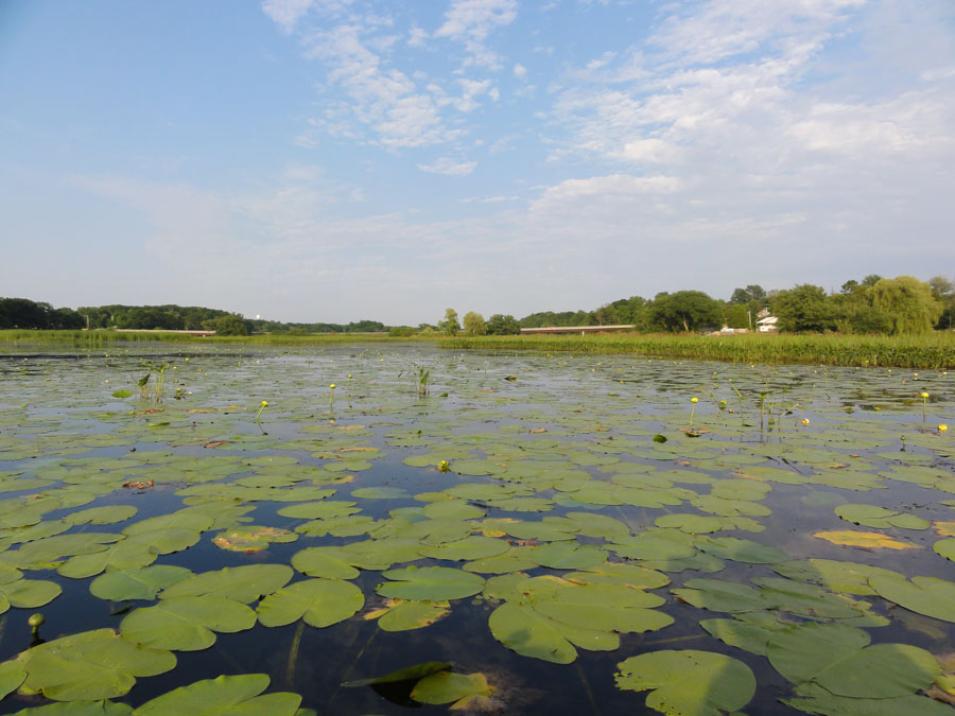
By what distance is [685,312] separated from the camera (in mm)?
42875

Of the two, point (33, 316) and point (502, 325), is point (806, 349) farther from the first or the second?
point (33, 316)

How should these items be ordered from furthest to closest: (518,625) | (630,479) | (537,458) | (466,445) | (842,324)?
(842,324)
(466,445)
(537,458)
(630,479)
(518,625)

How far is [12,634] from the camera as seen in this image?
68.9 inches

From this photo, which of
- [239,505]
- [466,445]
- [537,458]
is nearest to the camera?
[239,505]

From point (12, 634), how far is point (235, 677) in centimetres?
92

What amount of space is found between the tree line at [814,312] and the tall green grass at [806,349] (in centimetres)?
558

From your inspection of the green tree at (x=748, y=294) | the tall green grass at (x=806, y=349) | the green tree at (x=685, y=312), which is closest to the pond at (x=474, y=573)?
the tall green grass at (x=806, y=349)

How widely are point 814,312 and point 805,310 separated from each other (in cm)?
67

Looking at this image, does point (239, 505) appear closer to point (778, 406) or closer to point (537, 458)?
point (537, 458)

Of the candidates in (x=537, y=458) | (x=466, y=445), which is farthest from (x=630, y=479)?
(x=466, y=445)

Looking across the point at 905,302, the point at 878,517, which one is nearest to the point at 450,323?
the point at 905,302

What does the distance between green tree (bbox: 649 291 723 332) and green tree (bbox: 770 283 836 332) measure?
33.2 ft

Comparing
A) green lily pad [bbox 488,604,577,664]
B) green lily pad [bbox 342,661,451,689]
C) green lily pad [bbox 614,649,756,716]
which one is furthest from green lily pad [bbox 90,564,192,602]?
green lily pad [bbox 614,649,756,716]

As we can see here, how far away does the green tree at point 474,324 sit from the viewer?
6166 cm
